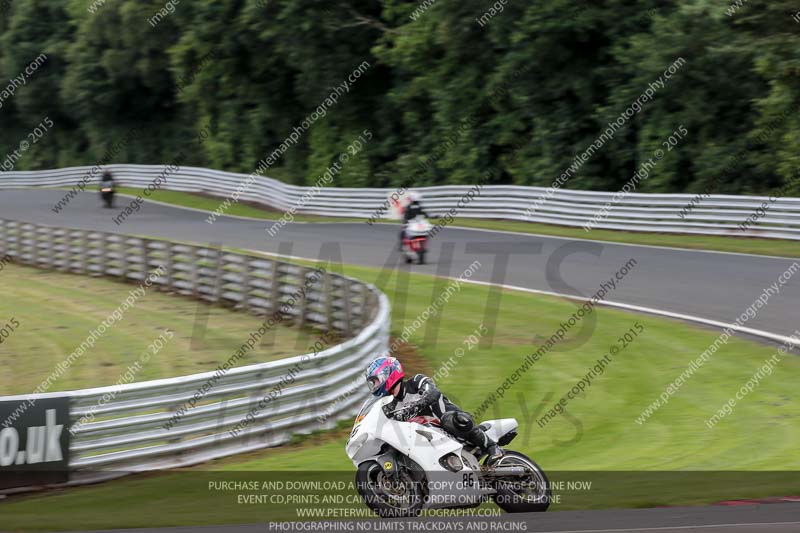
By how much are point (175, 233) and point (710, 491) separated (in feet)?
84.6

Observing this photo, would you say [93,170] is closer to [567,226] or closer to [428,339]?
[567,226]

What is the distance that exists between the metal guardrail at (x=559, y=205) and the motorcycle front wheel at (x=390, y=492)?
17220 mm

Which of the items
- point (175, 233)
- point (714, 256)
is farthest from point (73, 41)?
point (714, 256)

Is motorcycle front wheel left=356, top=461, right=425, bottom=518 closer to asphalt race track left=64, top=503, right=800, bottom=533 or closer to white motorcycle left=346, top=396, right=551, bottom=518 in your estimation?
white motorcycle left=346, top=396, right=551, bottom=518

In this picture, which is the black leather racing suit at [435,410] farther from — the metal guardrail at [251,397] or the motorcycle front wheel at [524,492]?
the metal guardrail at [251,397]

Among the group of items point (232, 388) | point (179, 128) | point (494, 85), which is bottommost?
point (179, 128)

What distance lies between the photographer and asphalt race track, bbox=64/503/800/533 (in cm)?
730

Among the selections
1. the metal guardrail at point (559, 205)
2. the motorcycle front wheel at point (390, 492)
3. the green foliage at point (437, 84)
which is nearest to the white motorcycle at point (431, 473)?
the motorcycle front wheel at point (390, 492)

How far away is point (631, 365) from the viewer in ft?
47.4

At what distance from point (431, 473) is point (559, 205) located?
71.5ft

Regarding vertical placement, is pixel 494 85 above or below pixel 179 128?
above

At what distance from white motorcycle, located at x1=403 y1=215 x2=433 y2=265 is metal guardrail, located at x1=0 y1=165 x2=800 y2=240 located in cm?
666

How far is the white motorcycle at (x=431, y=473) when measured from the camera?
7.87m

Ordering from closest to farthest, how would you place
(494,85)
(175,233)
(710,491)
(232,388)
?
(710,491), (232,388), (175,233), (494,85)
